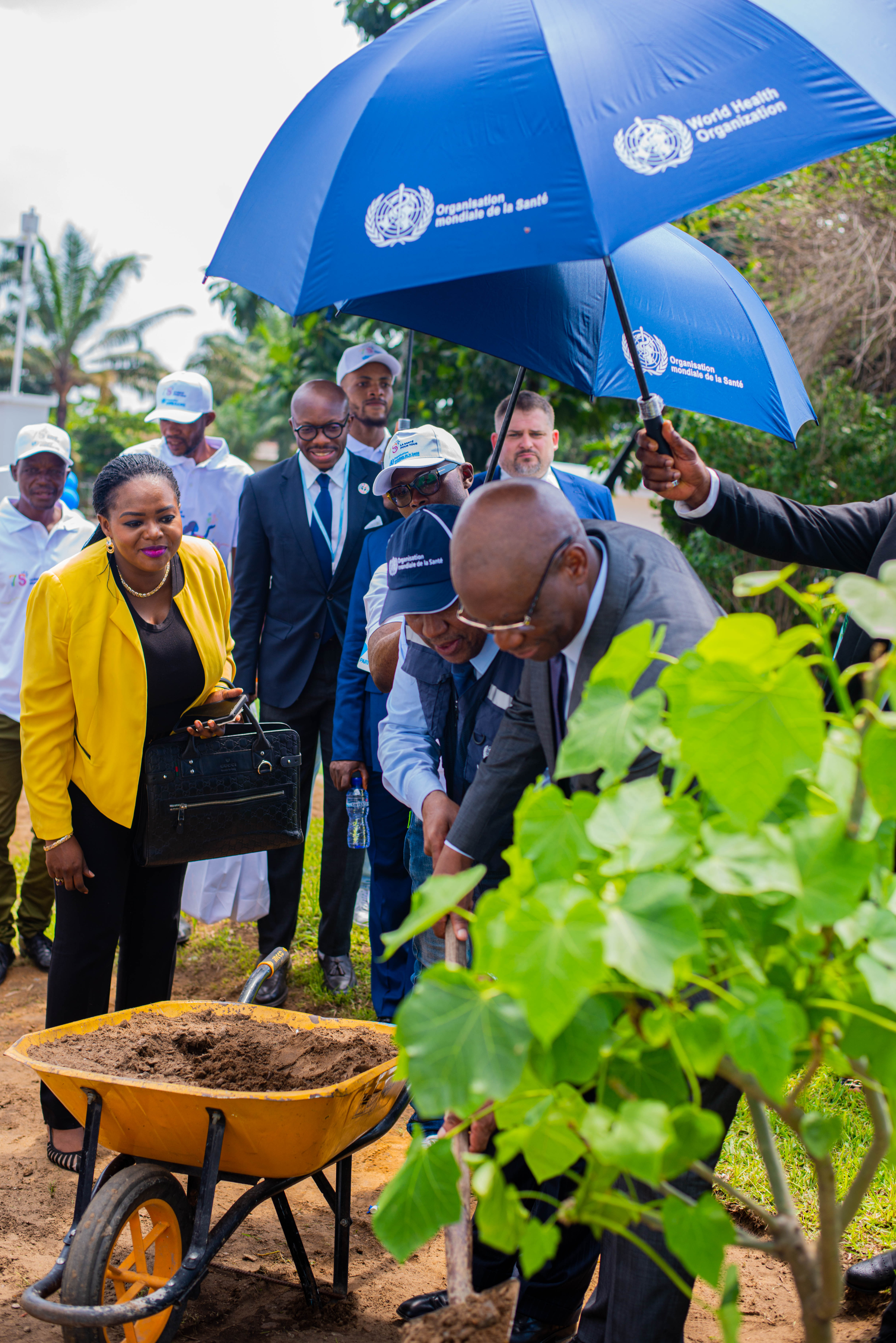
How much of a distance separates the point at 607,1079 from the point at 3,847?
15.3ft

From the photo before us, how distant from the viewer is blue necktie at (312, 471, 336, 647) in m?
4.88

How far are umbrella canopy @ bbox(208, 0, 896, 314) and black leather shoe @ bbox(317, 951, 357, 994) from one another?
11.3ft

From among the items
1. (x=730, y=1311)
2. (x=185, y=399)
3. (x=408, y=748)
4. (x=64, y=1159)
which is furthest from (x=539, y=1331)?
(x=185, y=399)

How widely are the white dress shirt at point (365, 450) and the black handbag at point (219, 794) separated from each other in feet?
6.29

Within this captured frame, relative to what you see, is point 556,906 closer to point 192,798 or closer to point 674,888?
point 674,888

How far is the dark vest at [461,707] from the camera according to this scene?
283 centimetres

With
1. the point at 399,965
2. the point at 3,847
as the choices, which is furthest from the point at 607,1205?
the point at 3,847

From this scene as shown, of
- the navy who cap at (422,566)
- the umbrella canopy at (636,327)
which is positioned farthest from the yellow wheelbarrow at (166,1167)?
the umbrella canopy at (636,327)

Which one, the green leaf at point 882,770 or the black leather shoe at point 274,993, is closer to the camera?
the green leaf at point 882,770

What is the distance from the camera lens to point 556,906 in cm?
113

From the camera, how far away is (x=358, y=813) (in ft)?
15.0

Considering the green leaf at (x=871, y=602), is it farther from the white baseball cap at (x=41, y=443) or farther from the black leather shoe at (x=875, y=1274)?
the white baseball cap at (x=41, y=443)

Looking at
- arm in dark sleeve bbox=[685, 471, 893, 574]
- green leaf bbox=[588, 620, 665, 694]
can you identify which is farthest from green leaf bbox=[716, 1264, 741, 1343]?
arm in dark sleeve bbox=[685, 471, 893, 574]

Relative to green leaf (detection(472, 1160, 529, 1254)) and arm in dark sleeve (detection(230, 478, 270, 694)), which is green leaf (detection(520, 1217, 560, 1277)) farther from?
arm in dark sleeve (detection(230, 478, 270, 694))
